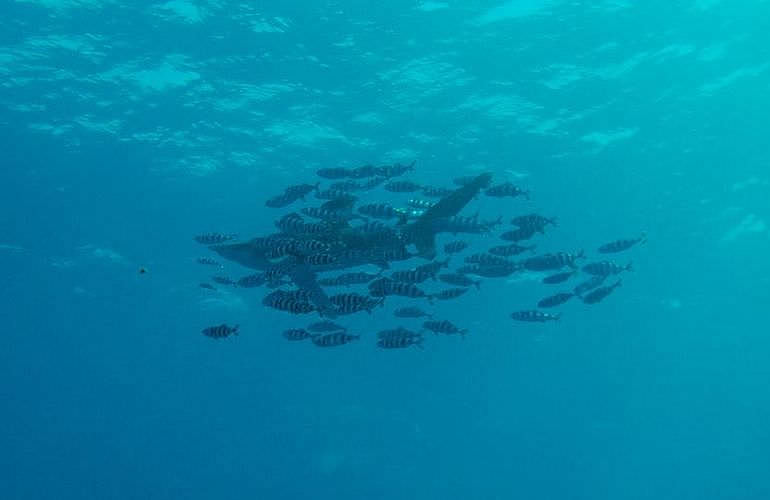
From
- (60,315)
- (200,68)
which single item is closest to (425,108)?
(200,68)

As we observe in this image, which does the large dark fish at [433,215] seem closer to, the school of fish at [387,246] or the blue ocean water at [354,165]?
the school of fish at [387,246]

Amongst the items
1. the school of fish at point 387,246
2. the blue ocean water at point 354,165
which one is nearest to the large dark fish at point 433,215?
the school of fish at point 387,246

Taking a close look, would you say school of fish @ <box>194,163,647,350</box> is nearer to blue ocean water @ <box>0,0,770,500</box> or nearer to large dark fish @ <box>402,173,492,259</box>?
large dark fish @ <box>402,173,492,259</box>

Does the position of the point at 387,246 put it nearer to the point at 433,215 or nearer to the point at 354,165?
the point at 433,215

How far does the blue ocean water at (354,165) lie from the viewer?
16.7m

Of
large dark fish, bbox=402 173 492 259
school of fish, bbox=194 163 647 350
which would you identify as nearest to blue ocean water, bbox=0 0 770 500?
school of fish, bbox=194 163 647 350

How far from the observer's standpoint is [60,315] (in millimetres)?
33438

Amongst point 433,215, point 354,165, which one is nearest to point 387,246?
point 433,215

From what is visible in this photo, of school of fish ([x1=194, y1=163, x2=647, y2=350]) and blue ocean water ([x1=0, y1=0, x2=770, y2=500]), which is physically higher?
blue ocean water ([x1=0, y1=0, x2=770, y2=500])

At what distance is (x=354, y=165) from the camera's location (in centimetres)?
2111

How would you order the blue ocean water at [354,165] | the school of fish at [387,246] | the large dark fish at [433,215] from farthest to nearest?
the blue ocean water at [354,165] → the large dark fish at [433,215] → the school of fish at [387,246]

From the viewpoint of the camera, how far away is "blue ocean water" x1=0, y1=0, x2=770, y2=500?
16.7m

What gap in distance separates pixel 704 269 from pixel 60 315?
31990mm

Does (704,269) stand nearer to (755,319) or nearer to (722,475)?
(755,319)
